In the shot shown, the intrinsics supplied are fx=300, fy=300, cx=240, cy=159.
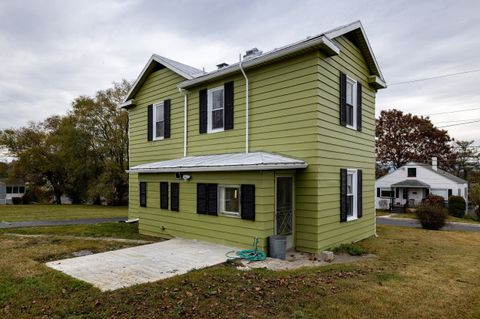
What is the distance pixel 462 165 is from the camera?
1556 inches

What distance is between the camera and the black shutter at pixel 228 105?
984 centimetres

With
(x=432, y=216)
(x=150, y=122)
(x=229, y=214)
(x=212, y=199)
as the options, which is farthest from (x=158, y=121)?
(x=432, y=216)

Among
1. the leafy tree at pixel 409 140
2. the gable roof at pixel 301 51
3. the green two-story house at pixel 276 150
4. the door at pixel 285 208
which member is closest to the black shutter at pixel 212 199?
the green two-story house at pixel 276 150

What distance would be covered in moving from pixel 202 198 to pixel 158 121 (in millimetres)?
5260

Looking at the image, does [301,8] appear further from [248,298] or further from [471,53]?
[248,298]

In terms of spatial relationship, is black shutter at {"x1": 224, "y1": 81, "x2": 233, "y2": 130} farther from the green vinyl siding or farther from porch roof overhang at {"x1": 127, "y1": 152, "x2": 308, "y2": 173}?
porch roof overhang at {"x1": 127, "y1": 152, "x2": 308, "y2": 173}

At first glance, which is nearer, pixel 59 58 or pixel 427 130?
pixel 59 58

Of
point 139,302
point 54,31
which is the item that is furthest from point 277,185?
point 54,31

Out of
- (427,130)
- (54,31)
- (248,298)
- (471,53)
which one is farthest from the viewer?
(427,130)

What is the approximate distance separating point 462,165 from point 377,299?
145 ft

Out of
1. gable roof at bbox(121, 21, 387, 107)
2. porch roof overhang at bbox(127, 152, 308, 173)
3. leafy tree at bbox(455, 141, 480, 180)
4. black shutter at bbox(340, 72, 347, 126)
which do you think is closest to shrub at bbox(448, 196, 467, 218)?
leafy tree at bbox(455, 141, 480, 180)

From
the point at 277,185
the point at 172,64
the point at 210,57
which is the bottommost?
the point at 277,185

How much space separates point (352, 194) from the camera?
9.94 meters

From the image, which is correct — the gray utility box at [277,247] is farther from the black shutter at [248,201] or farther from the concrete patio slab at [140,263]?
the concrete patio slab at [140,263]
